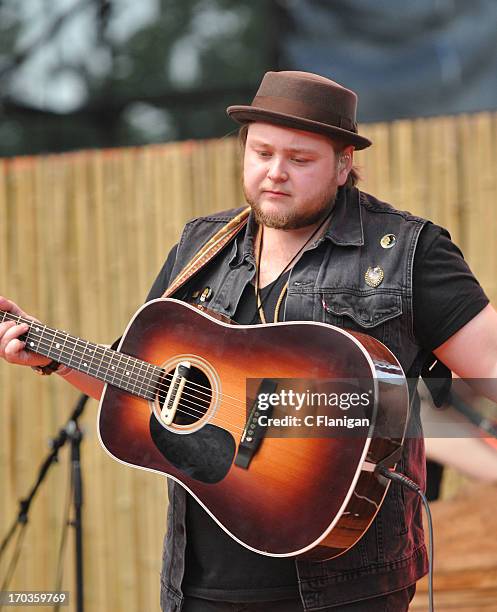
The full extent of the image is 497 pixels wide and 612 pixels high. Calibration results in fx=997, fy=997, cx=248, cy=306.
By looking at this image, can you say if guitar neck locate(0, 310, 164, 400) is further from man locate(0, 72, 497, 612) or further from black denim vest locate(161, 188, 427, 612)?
black denim vest locate(161, 188, 427, 612)

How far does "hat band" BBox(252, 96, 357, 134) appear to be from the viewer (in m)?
2.31

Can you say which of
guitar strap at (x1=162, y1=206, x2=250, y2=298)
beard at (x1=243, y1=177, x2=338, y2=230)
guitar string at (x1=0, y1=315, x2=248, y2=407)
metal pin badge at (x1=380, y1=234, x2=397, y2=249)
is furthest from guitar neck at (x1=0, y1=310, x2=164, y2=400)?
metal pin badge at (x1=380, y1=234, x2=397, y2=249)

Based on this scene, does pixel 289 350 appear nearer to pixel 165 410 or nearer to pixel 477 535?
pixel 165 410

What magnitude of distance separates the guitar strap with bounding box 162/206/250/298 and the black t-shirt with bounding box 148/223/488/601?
516 millimetres

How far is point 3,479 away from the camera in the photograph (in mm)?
4797

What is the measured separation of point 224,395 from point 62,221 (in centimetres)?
279

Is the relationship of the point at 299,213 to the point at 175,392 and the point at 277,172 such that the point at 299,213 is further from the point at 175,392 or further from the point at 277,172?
the point at 175,392

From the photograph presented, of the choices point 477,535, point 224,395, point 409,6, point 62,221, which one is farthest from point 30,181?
point 224,395

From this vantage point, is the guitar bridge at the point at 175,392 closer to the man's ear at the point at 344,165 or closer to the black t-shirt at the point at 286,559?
the black t-shirt at the point at 286,559

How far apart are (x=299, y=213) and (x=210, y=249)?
0.29 meters

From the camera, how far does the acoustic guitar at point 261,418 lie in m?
2.06

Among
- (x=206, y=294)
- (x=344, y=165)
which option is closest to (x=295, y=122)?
(x=344, y=165)

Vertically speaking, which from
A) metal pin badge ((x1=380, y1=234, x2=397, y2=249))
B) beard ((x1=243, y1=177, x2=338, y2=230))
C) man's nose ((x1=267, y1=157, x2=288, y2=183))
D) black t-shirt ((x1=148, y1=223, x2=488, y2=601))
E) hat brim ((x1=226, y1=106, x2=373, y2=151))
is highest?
hat brim ((x1=226, y1=106, x2=373, y2=151))

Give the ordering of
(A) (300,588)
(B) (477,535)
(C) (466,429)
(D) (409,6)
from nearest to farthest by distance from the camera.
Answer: (A) (300,588), (C) (466,429), (B) (477,535), (D) (409,6)
